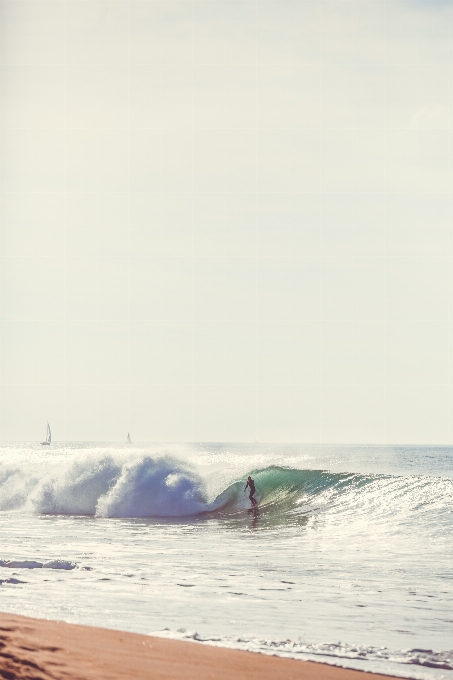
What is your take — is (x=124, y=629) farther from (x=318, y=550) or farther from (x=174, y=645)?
(x=318, y=550)

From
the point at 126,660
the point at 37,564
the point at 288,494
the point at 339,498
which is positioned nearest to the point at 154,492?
the point at 288,494

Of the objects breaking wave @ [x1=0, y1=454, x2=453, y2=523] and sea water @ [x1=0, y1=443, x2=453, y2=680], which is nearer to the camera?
sea water @ [x1=0, y1=443, x2=453, y2=680]

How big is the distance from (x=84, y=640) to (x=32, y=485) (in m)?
30.9

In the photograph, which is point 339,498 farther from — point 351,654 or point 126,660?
point 126,660

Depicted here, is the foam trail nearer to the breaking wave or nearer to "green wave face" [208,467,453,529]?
the breaking wave

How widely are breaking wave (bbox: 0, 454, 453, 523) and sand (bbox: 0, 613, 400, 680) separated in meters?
17.9

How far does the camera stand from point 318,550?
56.3 feet

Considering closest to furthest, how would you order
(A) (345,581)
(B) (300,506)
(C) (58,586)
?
(C) (58,586), (A) (345,581), (B) (300,506)

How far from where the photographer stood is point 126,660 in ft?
24.7

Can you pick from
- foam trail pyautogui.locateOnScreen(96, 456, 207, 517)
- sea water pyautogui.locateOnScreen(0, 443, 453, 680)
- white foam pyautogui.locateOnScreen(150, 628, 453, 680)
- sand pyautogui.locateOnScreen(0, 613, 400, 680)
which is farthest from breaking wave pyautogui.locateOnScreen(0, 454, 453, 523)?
sand pyautogui.locateOnScreen(0, 613, 400, 680)

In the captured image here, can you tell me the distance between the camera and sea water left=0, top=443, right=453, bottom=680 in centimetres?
909

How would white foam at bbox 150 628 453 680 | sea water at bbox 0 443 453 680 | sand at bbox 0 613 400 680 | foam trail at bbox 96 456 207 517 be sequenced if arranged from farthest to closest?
1. foam trail at bbox 96 456 207 517
2. sea water at bbox 0 443 453 680
3. white foam at bbox 150 628 453 680
4. sand at bbox 0 613 400 680

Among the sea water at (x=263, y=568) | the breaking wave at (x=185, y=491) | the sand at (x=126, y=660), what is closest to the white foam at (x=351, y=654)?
the sea water at (x=263, y=568)

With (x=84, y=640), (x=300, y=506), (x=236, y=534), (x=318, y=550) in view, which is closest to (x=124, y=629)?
(x=84, y=640)
